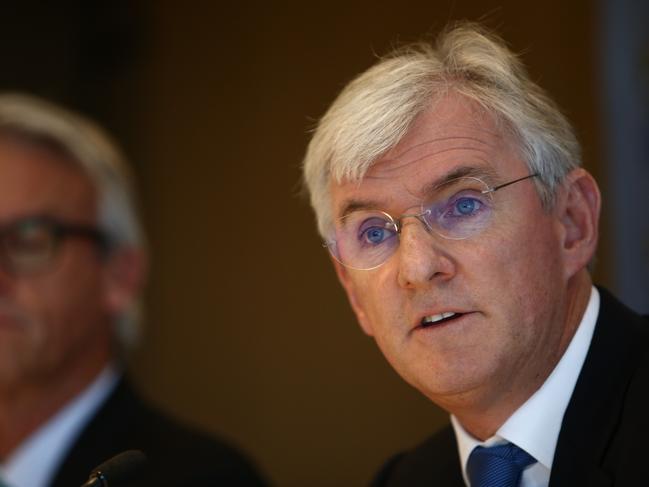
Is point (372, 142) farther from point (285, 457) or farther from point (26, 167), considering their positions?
point (285, 457)

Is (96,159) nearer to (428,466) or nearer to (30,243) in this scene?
(30,243)

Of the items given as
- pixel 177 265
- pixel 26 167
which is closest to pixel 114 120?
pixel 177 265

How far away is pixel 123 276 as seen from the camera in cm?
404

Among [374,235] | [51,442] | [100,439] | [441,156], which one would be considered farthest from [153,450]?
[441,156]

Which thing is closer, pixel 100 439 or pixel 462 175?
pixel 462 175

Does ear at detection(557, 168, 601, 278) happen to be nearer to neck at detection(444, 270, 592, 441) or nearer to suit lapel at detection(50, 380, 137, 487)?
neck at detection(444, 270, 592, 441)

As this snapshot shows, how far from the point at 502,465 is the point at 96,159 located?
229 centimetres

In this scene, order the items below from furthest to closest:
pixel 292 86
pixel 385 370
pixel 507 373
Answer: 1. pixel 292 86
2. pixel 385 370
3. pixel 507 373

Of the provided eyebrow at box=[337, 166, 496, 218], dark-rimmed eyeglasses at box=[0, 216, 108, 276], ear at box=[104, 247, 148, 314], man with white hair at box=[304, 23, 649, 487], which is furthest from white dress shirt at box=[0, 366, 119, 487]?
eyebrow at box=[337, 166, 496, 218]

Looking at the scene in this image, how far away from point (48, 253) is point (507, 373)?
201 centimetres

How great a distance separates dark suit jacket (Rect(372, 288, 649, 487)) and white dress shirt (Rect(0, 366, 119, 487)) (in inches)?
76.5

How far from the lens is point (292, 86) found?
5.14 meters

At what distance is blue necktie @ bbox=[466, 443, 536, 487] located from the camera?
7.52 ft

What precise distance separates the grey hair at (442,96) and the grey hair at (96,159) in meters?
1.68
